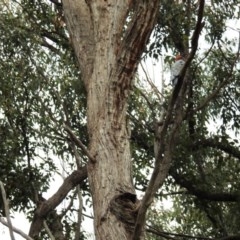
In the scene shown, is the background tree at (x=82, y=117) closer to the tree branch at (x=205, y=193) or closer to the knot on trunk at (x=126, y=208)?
the tree branch at (x=205, y=193)

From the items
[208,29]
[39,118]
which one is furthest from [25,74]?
[208,29]

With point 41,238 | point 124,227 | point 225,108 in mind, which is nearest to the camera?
point 124,227

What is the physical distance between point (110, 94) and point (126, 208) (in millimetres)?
724

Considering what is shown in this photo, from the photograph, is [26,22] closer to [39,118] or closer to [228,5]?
[39,118]

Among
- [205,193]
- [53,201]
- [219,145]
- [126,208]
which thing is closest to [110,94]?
[126,208]

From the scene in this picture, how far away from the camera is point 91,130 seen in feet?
11.1

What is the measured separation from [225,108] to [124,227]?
163 inches

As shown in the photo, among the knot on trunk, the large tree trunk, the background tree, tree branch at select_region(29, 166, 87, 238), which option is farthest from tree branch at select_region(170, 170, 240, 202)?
the knot on trunk

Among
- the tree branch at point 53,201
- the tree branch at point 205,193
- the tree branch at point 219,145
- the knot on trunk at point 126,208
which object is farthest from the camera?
the tree branch at point 219,145

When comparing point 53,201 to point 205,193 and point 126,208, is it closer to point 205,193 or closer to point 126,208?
point 205,193

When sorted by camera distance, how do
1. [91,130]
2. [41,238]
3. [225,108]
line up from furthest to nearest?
[225,108] → [41,238] → [91,130]

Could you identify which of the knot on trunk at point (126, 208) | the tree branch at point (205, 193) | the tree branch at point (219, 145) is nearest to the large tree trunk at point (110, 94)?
the knot on trunk at point (126, 208)

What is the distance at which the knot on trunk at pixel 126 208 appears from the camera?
9.68ft

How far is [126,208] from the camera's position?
2996 millimetres
